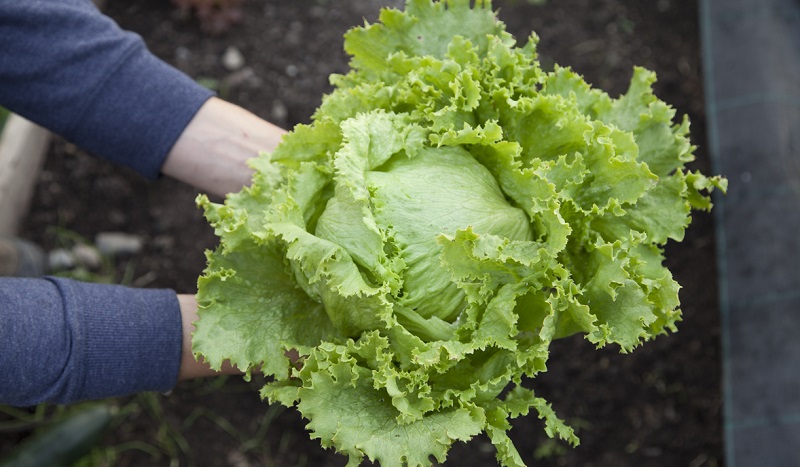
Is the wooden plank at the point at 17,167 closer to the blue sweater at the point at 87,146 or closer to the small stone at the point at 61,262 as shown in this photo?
the small stone at the point at 61,262

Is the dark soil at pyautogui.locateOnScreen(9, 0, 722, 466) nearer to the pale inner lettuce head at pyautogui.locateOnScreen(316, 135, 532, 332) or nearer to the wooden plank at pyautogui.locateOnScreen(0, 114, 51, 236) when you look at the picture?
the wooden plank at pyautogui.locateOnScreen(0, 114, 51, 236)

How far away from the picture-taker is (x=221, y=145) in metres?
3.07

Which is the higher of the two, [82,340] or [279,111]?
[279,111]

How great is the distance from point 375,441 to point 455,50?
138cm

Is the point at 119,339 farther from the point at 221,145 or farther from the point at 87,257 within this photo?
the point at 87,257

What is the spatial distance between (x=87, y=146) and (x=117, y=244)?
147 centimetres

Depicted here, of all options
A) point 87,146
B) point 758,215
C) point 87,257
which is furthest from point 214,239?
point 758,215

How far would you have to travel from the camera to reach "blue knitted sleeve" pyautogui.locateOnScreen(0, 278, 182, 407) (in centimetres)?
244

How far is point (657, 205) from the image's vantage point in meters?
2.62

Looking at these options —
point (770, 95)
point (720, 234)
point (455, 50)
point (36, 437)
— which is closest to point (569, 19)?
point (770, 95)

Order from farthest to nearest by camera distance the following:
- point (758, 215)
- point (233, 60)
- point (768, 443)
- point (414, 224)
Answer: point (233, 60) → point (758, 215) → point (768, 443) → point (414, 224)

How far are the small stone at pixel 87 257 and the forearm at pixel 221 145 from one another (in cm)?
167

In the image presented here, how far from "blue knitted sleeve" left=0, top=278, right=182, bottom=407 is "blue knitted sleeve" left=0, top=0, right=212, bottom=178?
703 millimetres

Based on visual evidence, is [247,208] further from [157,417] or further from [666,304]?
[157,417]
